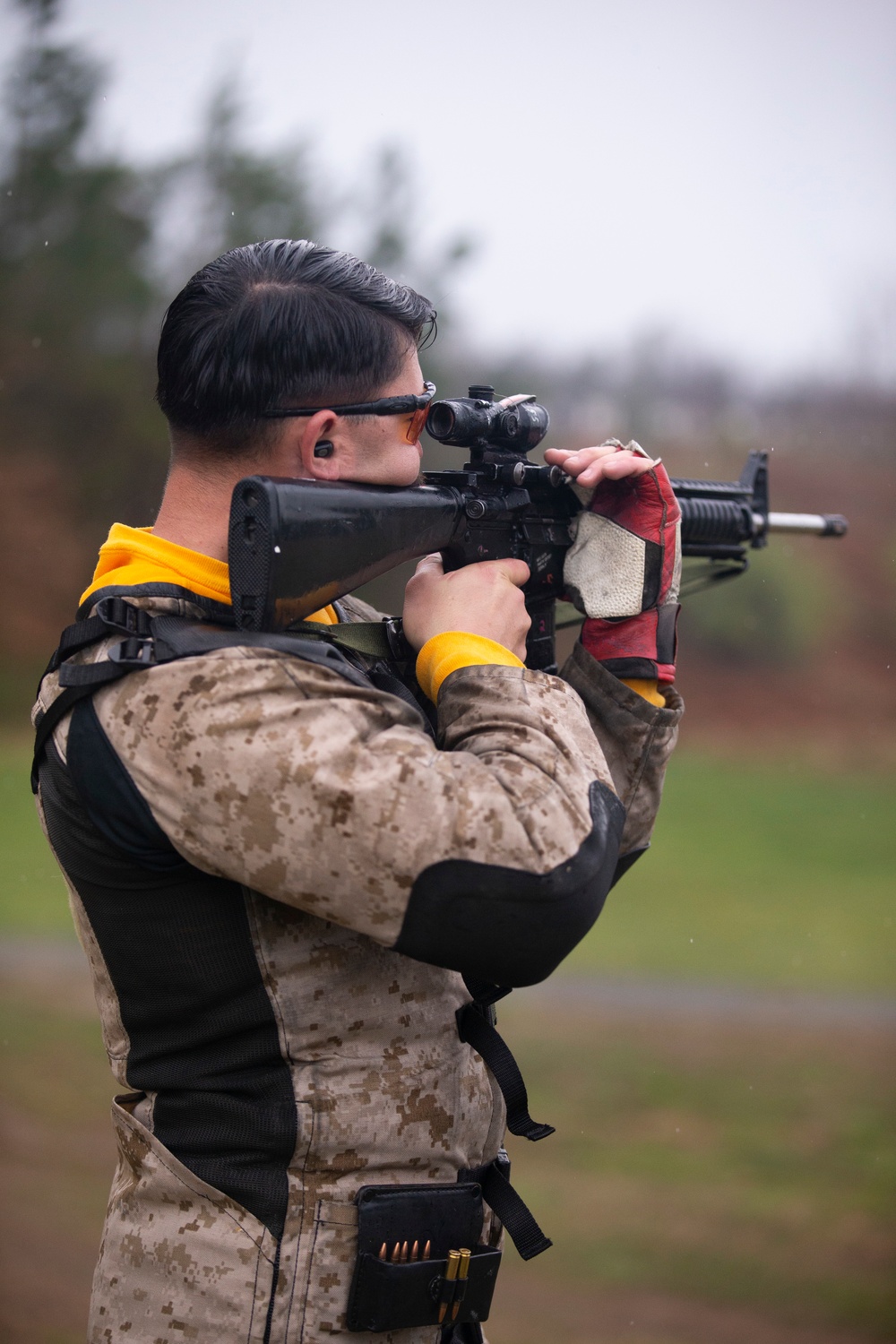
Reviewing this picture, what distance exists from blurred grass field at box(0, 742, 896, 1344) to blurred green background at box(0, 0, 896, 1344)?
1 cm

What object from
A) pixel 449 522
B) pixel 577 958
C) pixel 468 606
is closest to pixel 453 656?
pixel 468 606

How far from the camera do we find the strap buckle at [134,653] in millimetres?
1135

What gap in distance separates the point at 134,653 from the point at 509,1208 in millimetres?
792

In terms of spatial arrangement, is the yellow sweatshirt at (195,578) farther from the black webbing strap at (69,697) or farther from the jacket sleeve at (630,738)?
the jacket sleeve at (630,738)

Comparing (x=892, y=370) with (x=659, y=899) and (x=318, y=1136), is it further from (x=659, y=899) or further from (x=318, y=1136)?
(x=318, y=1136)

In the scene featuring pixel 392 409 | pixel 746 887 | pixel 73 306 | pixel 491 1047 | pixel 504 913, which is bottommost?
pixel 746 887

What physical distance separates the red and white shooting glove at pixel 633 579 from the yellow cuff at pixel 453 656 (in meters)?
0.32

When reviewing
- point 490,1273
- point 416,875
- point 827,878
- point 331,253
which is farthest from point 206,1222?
point 827,878

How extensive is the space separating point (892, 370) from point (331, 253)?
5.08 metres

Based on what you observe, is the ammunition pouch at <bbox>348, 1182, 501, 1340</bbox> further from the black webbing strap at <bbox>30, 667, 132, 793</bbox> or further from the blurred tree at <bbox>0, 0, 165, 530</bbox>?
the blurred tree at <bbox>0, 0, 165, 530</bbox>

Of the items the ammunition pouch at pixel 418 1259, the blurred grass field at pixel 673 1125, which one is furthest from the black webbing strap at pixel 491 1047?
the blurred grass field at pixel 673 1125

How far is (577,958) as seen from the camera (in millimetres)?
5688

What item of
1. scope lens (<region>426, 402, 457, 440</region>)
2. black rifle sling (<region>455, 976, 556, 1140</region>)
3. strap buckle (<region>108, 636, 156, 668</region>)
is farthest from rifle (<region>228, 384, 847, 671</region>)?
black rifle sling (<region>455, 976, 556, 1140</region>)

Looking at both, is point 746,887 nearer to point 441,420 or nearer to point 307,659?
point 441,420
